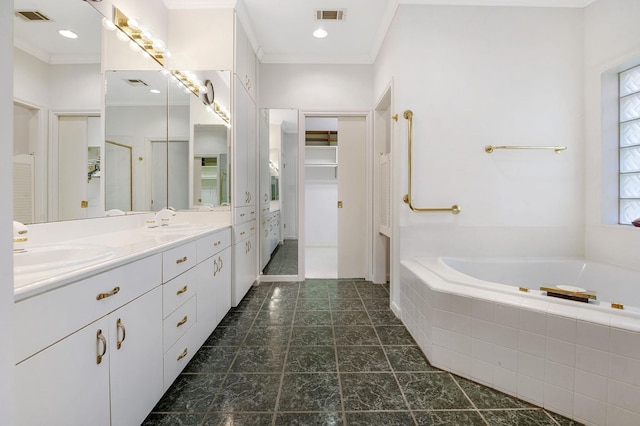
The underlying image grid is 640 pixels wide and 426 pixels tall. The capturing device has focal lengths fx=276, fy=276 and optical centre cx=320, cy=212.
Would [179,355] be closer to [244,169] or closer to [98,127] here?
[98,127]

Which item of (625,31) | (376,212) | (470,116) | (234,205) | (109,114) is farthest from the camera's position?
(376,212)

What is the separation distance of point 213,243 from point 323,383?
121 centimetres

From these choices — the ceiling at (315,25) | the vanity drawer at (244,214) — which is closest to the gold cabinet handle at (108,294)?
the vanity drawer at (244,214)

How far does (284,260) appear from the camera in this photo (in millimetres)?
4215

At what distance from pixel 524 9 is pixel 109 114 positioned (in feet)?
10.7

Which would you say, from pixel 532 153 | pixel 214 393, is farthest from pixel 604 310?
pixel 214 393

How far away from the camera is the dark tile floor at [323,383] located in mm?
1303

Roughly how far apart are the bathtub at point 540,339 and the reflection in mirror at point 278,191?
217 cm

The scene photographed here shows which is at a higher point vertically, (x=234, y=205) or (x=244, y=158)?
(x=244, y=158)

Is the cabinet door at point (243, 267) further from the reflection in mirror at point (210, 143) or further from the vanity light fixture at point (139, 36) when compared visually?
the vanity light fixture at point (139, 36)

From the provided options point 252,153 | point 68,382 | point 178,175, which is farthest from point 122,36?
point 68,382

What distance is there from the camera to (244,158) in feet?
9.25

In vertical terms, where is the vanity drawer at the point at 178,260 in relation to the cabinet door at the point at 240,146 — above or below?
below

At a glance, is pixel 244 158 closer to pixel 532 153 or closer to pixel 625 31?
pixel 532 153
